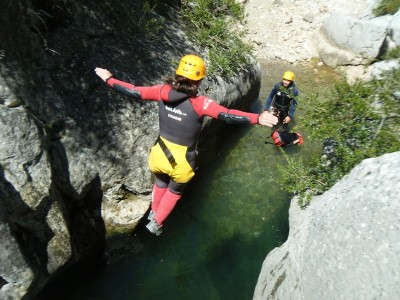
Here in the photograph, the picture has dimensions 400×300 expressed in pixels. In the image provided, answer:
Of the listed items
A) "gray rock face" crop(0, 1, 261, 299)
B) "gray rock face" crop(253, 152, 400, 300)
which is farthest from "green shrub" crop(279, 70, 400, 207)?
"gray rock face" crop(0, 1, 261, 299)

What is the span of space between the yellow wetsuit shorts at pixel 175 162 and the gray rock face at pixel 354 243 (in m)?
1.85

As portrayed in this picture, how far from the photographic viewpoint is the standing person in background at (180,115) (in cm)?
458

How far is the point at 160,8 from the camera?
872 cm

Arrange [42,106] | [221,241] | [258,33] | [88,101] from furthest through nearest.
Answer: [258,33] < [221,241] < [88,101] < [42,106]

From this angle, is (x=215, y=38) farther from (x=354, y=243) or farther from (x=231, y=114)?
(x=354, y=243)

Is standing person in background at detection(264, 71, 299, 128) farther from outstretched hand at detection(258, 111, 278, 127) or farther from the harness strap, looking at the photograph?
outstretched hand at detection(258, 111, 278, 127)

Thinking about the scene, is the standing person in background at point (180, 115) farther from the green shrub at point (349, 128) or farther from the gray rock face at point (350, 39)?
the gray rock face at point (350, 39)

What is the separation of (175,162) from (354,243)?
2694 millimetres

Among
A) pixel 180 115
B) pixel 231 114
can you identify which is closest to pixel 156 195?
pixel 180 115

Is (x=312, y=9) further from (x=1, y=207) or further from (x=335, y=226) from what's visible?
(x=1, y=207)

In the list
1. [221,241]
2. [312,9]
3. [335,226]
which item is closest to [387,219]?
[335,226]

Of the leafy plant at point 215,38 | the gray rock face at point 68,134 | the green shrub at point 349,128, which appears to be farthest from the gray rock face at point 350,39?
the green shrub at point 349,128

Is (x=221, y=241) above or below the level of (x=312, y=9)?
below

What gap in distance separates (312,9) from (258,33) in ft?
8.55
